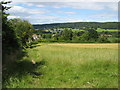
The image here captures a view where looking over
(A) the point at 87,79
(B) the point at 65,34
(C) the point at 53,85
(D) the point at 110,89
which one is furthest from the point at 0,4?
(B) the point at 65,34

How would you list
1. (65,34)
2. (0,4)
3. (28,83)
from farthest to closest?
Answer: 1. (65,34)
2. (0,4)
3. (28,83)

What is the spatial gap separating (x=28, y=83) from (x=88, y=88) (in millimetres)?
2439

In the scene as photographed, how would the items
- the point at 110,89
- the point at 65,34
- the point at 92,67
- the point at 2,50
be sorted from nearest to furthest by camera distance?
the point at 110,89
the point at 2,50
the point at 92,67
the point at 65,34

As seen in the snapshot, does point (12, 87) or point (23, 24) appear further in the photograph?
point (23, 24)

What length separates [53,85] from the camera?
6.08m

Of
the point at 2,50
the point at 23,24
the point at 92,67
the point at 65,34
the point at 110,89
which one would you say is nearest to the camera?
the point at 110,89

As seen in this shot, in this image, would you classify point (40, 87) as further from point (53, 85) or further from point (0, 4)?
point (0, 4)

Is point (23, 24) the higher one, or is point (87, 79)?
point (23, 24)

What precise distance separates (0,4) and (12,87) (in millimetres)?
4888

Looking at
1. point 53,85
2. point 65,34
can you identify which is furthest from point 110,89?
point 65,34

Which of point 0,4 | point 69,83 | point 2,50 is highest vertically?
point 0,4

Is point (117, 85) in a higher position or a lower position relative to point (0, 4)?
lower

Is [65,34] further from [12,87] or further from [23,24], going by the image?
[12,87]

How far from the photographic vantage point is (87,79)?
270 inches
